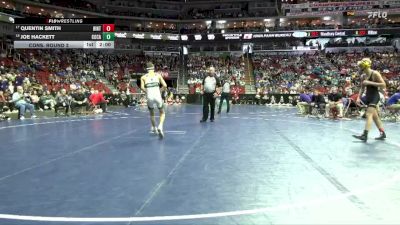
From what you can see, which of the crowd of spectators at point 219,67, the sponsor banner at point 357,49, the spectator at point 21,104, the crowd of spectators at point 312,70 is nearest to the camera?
the spectator at point 21,104

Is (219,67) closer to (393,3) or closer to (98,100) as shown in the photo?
(393,3)

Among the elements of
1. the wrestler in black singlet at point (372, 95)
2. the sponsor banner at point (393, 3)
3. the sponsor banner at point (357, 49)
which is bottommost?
the wrestler in black singlet at point (372, 95)

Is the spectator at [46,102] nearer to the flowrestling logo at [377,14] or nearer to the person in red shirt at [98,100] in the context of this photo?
the person in red shirt at [98,100]

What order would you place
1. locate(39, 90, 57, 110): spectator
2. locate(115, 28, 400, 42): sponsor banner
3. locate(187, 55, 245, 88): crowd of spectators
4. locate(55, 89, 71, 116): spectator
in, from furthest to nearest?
locate(115, 28, 400, 42): sponsor banner
locate(187, 55, 245, 88): crowd of spectators
locate(39, 90, 57, 110): spectator
locate(55, 89, 71, 116): spectator

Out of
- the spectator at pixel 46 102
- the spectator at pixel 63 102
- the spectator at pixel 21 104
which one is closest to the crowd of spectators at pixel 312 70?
the spectator at pixel 46 102

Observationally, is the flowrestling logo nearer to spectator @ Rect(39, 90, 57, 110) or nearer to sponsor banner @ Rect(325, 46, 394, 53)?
sponsor banner @ Rect(325, 46, 394, 53)

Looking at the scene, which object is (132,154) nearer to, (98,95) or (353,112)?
(353,112)

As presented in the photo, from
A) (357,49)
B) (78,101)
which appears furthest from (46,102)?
(357,49)

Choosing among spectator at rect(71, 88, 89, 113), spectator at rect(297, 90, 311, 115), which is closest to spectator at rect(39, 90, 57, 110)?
spectator at rect(71, 88, 89, 113)

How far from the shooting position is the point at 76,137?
9.84 m

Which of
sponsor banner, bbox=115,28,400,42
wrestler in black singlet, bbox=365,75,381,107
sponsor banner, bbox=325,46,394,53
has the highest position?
sponsor banner, bbox=115,28,400,42
